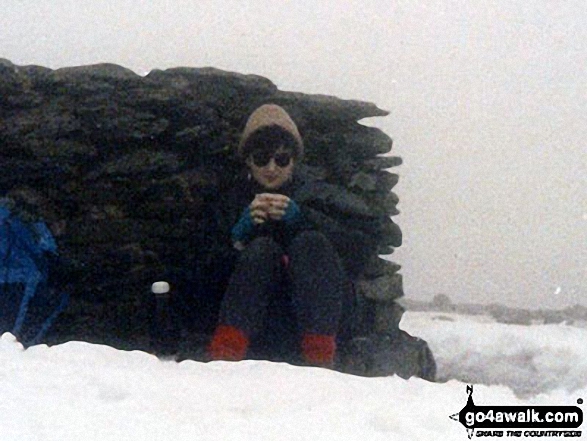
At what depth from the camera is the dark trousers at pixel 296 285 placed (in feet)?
8.39

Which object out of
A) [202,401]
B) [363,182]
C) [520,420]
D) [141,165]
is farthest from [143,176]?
[520,420]

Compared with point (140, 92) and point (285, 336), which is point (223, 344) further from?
point (140, 92)

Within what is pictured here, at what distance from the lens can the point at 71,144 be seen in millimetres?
3133

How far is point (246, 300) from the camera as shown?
8.40ft

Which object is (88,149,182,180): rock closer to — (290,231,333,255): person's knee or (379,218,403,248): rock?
(290,231,333,255): person's knee

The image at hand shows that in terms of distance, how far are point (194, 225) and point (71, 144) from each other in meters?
0.63

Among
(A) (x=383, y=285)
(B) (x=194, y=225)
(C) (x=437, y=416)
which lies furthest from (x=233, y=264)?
(C) (x=437, y=416)

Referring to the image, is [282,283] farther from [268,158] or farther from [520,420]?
[520,420]

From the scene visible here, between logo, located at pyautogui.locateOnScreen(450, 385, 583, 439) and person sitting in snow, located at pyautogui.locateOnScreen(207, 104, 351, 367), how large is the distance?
2.53ft

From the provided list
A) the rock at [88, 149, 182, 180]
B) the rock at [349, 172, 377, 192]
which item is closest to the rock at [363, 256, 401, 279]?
the rock at [349, 172, 377, 192]

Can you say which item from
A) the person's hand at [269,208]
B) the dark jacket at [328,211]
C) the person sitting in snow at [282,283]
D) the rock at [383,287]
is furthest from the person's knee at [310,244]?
the rock at [383,287]

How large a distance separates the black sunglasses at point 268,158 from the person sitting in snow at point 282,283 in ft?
0.54

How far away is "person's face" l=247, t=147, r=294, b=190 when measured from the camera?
3160 millimetres

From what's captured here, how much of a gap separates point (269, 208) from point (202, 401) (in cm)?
122
